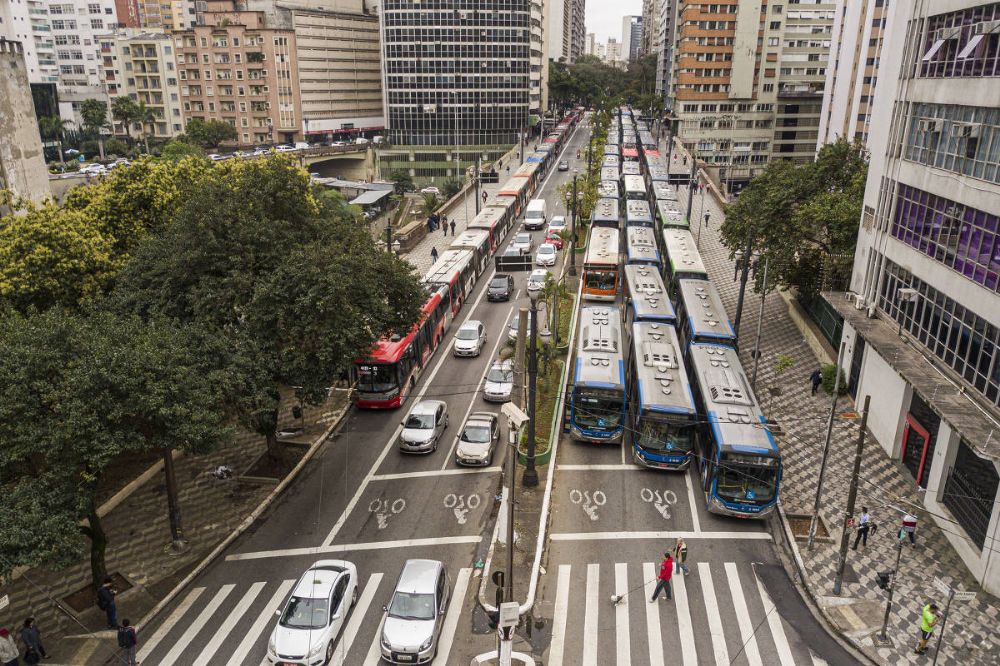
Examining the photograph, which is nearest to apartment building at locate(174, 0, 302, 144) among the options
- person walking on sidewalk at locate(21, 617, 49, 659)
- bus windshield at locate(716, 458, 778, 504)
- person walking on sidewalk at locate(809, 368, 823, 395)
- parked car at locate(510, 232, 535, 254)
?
parked car at locate(510, 232, 535, 254)

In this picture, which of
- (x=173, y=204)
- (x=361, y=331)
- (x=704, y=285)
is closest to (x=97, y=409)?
(x=361, y=331)

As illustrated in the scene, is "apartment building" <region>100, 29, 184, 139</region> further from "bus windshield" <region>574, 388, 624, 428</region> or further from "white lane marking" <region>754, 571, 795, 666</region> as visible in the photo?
"white lane marking" <region>754, 571, 795, 666</region>

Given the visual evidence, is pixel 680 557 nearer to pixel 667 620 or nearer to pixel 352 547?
pixel 667 620

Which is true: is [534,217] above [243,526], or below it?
above

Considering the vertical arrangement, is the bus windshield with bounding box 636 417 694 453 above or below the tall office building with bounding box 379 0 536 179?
below

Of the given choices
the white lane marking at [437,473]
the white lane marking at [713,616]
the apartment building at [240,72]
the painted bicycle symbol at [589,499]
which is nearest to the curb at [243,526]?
the white lane marking at [437,473]

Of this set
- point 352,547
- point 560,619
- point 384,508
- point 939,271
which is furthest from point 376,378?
point 939,271
